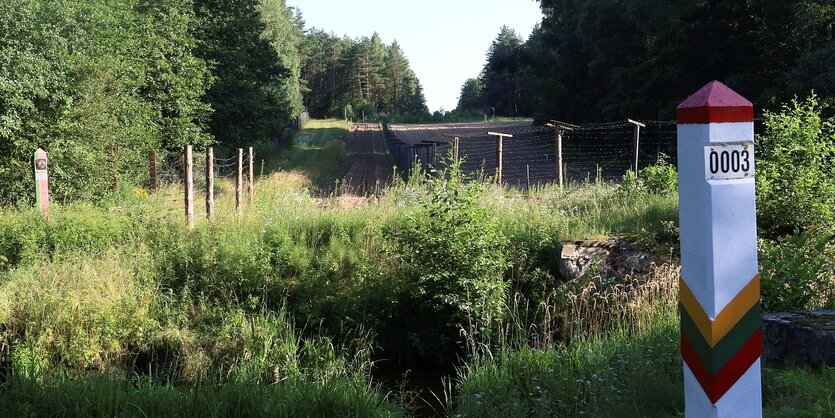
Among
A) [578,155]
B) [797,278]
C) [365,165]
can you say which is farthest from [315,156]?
[797,278]

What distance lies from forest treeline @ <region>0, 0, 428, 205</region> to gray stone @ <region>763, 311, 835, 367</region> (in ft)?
48.9

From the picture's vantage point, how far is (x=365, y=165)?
41.8 meters

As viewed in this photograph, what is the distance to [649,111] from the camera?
30719 millimetres

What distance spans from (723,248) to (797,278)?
5.28m

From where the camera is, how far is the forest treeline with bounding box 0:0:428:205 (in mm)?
16766

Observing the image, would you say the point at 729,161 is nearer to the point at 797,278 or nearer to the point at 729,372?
the point at 729,372

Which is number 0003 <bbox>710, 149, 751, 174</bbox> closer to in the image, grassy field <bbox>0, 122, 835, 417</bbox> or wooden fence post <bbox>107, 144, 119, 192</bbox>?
grassy field <bbox>0, 122, 835, 417</bbox>

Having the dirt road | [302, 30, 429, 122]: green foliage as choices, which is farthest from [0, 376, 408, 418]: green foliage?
[302, 30, 429, 122]: green foliage

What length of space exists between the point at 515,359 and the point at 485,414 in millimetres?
1240

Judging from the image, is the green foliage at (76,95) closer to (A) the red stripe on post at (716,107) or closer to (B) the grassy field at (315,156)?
(B) the grassy field at (315,156)

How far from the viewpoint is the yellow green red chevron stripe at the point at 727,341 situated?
2.43 m

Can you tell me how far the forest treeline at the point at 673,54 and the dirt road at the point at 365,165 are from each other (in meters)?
10.2

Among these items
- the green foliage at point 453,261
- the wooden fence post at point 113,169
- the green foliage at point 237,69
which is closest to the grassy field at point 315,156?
the green foliage at point 237,69

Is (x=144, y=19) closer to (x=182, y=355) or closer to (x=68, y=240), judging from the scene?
(x=68, y=240)
